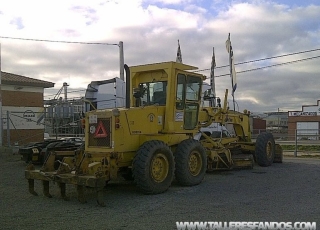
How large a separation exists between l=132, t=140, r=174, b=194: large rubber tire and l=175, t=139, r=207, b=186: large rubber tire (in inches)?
22.1

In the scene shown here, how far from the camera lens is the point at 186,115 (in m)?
11.3

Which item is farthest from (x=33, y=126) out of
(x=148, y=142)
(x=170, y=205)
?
(x=170, y=205)

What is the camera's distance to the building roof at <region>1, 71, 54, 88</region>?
24008 millimetres

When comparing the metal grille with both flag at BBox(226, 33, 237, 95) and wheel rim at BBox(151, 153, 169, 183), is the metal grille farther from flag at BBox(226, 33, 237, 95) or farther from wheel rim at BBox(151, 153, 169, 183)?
flag at BBox(226, 33, 237, 95)

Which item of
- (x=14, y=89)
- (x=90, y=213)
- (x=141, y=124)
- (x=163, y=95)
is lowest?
(x=90, y=213)

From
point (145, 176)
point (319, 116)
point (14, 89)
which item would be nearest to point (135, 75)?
point (145, 176)

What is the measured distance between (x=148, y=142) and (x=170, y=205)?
1.82m

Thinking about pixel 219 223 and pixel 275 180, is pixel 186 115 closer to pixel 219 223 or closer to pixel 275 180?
pixel 275 180

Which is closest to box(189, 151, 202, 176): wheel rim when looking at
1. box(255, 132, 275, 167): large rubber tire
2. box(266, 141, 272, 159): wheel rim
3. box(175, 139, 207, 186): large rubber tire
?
box(175, 139, 207, 186): large rubber tire

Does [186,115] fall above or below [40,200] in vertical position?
above

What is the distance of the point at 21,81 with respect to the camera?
24406 mm

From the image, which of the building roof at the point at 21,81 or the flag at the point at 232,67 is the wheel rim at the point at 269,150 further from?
the building roof at the point at 21,81

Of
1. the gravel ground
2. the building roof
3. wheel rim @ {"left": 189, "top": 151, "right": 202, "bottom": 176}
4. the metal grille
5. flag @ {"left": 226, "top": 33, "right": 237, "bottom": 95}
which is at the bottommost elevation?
the gravel ground

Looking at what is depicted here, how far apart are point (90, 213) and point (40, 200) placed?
1927mm
